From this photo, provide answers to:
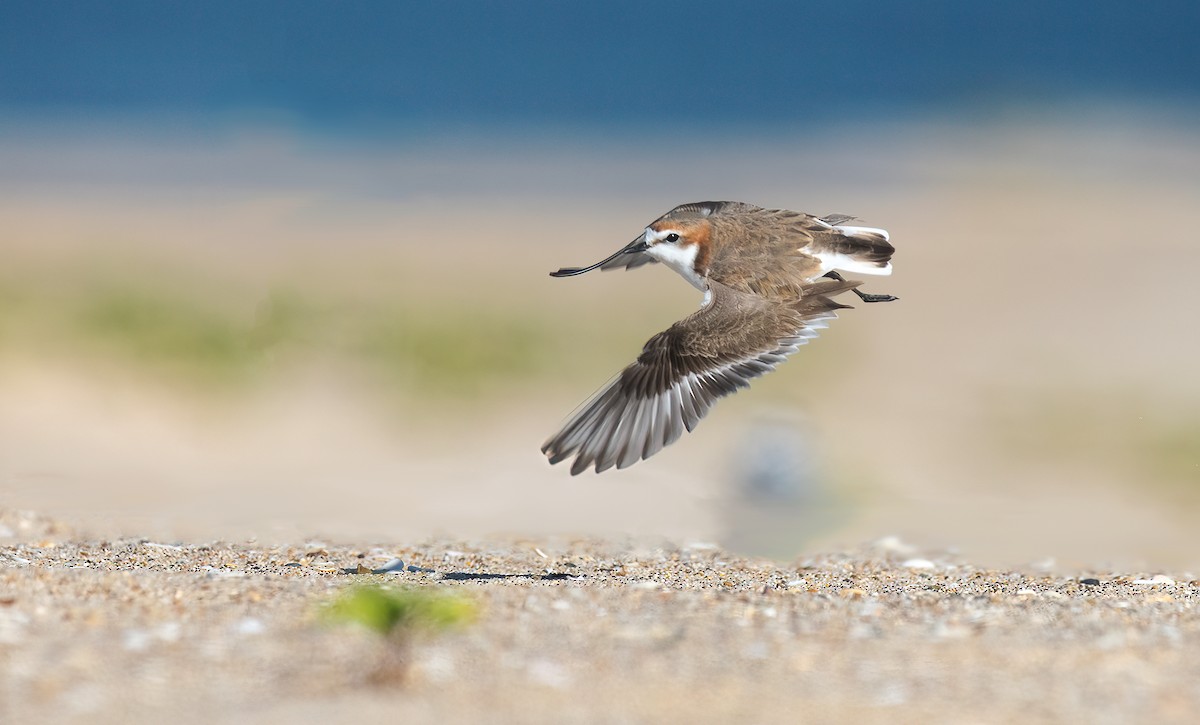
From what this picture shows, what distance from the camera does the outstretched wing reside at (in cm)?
669

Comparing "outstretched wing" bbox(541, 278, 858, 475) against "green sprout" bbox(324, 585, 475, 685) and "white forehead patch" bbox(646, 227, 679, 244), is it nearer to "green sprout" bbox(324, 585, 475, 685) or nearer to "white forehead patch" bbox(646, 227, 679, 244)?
"white forehead patch" bbox(646, 227, 679, 244)

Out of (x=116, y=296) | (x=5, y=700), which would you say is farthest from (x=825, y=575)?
(x=116, y=296)

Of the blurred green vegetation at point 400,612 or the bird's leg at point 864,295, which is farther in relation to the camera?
the bird's leg at point 864,295

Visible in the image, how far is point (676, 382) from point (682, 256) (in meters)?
0.79

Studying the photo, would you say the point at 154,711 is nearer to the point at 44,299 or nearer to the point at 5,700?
the point at 5,700

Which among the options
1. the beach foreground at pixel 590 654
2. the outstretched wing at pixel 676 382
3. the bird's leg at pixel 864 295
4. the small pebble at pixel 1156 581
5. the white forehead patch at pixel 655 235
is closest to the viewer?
the beach foreground at pixel 590 654

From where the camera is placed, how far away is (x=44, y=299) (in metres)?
15.0

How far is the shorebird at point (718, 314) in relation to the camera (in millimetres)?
6727

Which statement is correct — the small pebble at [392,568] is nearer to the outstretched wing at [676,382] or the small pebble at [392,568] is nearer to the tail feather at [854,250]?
the outstretched wing at [676,382]

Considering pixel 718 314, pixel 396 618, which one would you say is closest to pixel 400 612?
pixel 396 618

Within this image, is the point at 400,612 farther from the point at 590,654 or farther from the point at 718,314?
the point at 718,314

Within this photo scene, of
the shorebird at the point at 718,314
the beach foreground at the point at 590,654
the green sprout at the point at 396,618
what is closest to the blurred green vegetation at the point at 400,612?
the green sprout at the point at 396,618

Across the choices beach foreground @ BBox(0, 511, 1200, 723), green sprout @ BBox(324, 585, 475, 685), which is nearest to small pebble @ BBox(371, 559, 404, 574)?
beach foreground @ BBox(0, 511, 1200, 723)

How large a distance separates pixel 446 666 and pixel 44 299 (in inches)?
473
